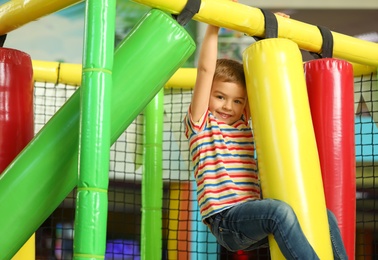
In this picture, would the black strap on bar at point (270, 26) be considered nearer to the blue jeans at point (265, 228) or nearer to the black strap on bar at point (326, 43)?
the black strap on bar at point (326, 43)

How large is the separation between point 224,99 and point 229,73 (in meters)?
0.08

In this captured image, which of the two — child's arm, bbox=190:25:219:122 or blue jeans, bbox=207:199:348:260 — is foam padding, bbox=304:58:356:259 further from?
child's arm, bbox=190:25:219:122

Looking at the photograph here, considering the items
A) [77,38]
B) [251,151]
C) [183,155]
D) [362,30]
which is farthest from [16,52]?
[362,30]

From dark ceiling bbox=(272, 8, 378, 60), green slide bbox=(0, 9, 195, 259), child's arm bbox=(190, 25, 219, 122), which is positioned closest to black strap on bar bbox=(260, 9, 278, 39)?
child's arm bbox=(190, 25, 219, 122)

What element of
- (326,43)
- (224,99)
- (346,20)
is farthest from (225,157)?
(346,20)

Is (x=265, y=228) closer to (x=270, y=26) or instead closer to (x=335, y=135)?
(x=335, y=135)

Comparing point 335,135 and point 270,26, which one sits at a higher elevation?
point 270,26

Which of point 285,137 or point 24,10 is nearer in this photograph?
point 285,137

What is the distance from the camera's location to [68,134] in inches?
61.7

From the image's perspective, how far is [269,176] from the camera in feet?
5.54

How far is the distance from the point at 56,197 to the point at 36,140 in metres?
0.15

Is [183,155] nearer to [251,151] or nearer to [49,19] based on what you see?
[251,151]

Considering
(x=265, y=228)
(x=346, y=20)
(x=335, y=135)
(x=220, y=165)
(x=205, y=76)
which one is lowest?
(x=265, y=228)

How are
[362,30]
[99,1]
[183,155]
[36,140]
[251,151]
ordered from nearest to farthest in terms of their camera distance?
[99,1] → [36,140] → [251,151] → [183,155] → [362,30]
